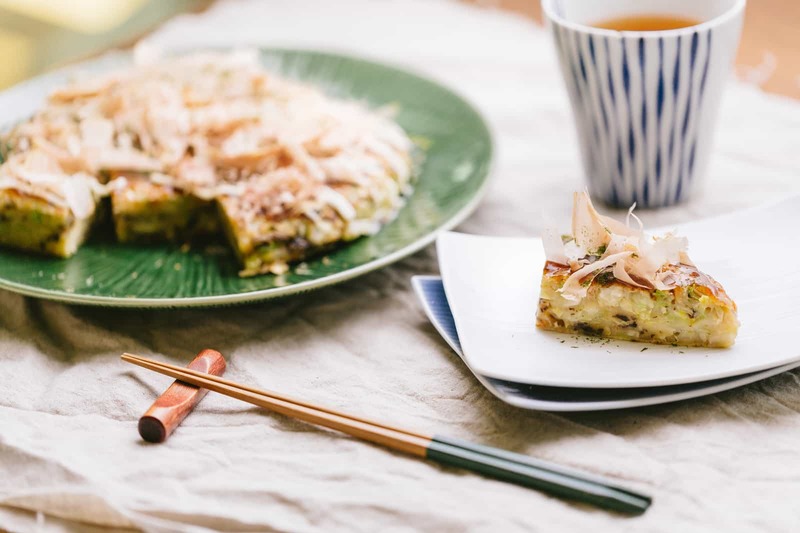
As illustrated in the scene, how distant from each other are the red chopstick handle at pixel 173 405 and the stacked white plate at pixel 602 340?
435 millimetres

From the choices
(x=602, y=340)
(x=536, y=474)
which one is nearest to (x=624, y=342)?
(x=602, y=340)

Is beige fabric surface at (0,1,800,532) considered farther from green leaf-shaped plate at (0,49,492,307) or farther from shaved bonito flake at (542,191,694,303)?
shaved bonito flake at (542,191,694,303)

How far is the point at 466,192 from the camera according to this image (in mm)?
2020

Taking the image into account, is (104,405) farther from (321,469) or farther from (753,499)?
(753,499)

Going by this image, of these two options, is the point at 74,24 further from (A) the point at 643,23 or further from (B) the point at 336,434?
(B) the point at 336,434

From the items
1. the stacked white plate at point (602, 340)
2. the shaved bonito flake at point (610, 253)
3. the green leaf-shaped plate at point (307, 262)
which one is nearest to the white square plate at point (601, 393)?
the stacked white plate at point (602, 340)

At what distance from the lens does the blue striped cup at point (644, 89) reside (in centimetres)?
183

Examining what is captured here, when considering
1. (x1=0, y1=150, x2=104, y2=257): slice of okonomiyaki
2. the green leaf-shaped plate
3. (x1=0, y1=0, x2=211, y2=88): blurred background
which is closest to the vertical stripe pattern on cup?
the green leaf-shaped plate

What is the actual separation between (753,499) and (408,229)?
940mm

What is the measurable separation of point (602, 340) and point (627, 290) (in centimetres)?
10

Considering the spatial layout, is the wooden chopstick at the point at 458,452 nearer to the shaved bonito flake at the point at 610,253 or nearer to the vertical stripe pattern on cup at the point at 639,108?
the shaved bonito flake at the point at 610,253

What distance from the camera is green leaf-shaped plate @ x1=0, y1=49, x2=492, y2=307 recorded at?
1.71 metres

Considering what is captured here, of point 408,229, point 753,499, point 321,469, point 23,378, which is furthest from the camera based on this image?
point 408,229

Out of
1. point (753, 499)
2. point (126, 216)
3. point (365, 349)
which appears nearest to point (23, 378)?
point (126, 216)
